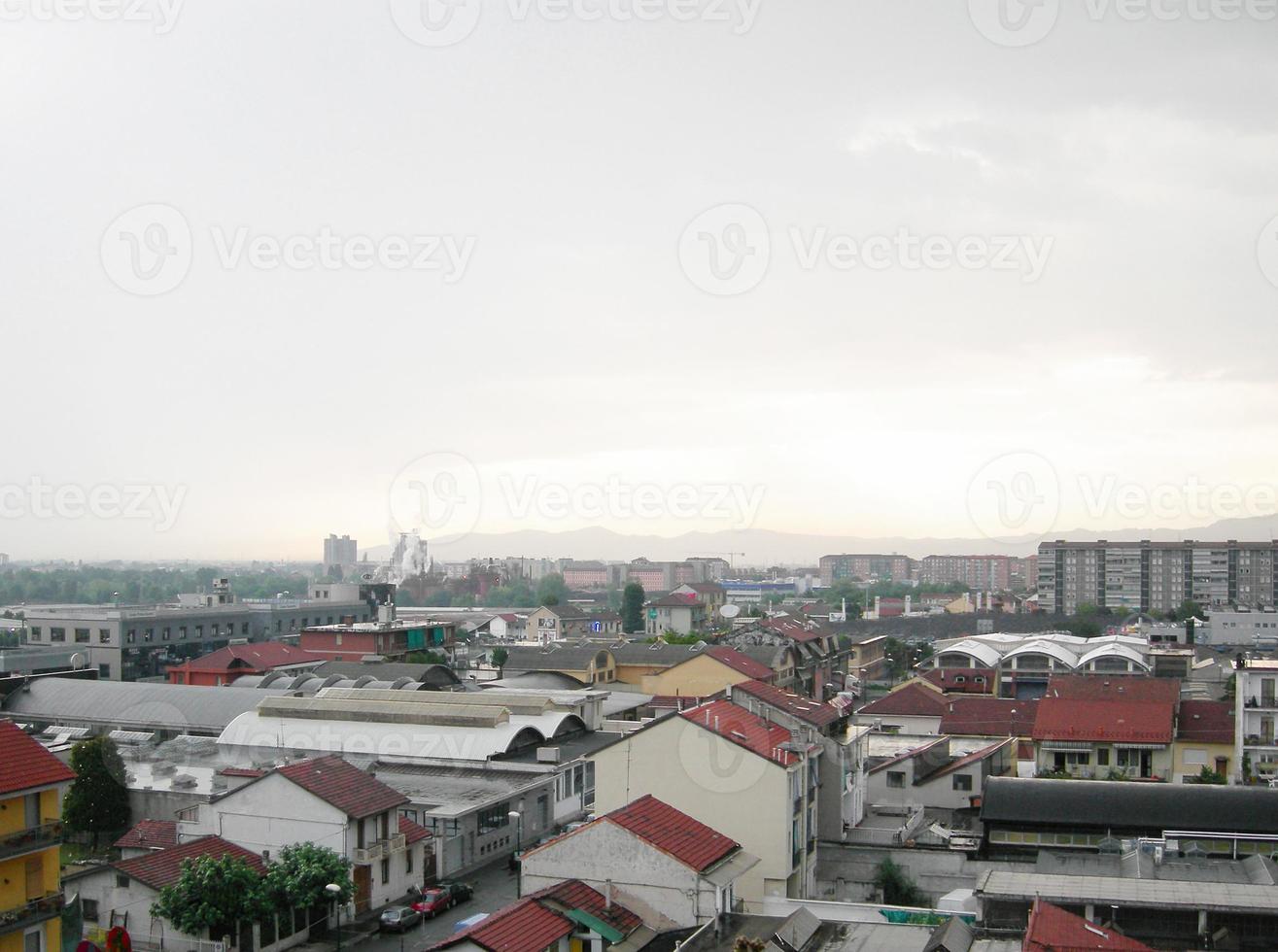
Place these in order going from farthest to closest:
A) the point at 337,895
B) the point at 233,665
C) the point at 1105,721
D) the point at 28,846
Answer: the point at 233,665
the point at 1105,721
the point at 337,895
the point at 28,846

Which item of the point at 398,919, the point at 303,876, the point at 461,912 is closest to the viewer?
the point at 303,876

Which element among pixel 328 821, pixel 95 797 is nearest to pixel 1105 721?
pixel 328 821

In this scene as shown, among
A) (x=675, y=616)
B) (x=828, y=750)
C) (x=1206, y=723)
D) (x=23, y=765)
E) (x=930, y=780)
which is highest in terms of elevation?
(x=23, y=765)

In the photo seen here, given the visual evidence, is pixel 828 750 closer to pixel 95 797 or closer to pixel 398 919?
pixel 398 919

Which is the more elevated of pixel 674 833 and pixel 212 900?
pixel 674 833

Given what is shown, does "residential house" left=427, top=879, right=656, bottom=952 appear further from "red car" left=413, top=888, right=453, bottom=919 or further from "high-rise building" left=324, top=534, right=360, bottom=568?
"high-rise building" left=324, top=534, right=360, bottom=568

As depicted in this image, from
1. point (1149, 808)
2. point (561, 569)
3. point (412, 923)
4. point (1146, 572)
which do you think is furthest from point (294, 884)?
point (561, 569)

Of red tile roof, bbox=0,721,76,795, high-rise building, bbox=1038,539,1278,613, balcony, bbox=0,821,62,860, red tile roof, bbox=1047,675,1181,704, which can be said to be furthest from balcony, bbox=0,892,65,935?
high-rise building, bbox=1038,539,1278,613

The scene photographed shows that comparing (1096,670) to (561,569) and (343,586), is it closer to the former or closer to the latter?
(343,586)
